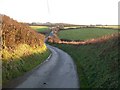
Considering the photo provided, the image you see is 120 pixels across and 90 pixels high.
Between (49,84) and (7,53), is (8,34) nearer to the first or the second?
(7,53)

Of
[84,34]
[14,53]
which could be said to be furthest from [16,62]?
[84,34]

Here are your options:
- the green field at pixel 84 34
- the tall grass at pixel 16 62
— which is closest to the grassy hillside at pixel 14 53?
the tall grass at pixel 16 62

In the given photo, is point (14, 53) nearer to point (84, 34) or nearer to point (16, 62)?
point (16, 62)

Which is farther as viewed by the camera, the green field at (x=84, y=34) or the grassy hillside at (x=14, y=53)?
the green field at (x=84, y=34)

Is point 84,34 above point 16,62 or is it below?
below

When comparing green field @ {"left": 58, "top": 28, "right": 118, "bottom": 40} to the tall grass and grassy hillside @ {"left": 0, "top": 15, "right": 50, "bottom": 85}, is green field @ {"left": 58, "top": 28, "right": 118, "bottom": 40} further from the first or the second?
the tall grass

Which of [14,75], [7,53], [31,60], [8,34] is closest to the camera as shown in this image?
[14,75]

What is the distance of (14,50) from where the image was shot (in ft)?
98.8

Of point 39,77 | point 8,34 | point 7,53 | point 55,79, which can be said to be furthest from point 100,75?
point 8,34

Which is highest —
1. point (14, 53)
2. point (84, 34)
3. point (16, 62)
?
point (14, 53)

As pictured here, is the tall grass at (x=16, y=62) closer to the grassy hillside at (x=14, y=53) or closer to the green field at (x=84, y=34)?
the grassy hillside at (x=14, y=53)

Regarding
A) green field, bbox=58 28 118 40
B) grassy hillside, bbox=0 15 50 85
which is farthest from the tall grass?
green field, bbox=58 28 118 40

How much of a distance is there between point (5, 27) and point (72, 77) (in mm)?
8568

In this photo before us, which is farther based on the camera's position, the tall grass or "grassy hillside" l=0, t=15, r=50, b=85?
"grassy hillside" l=0, t=15, r=50, b=85
